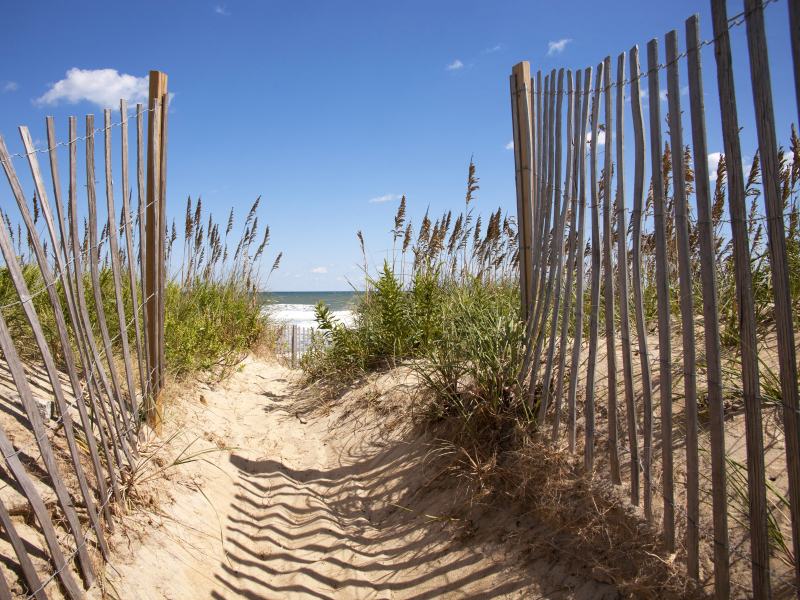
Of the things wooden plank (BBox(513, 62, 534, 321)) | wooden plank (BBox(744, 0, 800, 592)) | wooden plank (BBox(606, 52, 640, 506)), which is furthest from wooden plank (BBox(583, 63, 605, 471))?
wooden plank (BBox(744, 0, 800, 592))

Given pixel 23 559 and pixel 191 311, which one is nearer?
pixel 23 559

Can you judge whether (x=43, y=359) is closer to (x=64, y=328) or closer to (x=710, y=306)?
(x=64, y=328)

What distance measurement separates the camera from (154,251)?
2.96 meters

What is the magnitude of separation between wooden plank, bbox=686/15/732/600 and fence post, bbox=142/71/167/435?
9.27 feet

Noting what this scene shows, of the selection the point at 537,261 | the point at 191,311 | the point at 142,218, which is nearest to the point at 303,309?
the point at 191,311

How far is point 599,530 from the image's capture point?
193 centimetres

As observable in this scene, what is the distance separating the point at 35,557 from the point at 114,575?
1.11 ft

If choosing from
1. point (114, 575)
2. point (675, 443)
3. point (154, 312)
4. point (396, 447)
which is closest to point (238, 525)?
point (114, 575)

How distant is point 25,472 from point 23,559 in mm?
267

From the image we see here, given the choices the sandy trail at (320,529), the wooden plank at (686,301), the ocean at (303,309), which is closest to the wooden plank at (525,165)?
the wooden plank at (686,301)

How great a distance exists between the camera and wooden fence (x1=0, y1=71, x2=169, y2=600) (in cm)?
153

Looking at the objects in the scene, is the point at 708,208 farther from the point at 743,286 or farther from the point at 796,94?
the point at 796,94

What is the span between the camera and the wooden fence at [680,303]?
4.27 feet

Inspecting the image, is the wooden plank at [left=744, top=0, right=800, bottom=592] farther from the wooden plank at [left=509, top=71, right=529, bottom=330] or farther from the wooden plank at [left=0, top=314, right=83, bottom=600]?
the wooden plank at [left=0, top=314, right=83, bottom=600]
